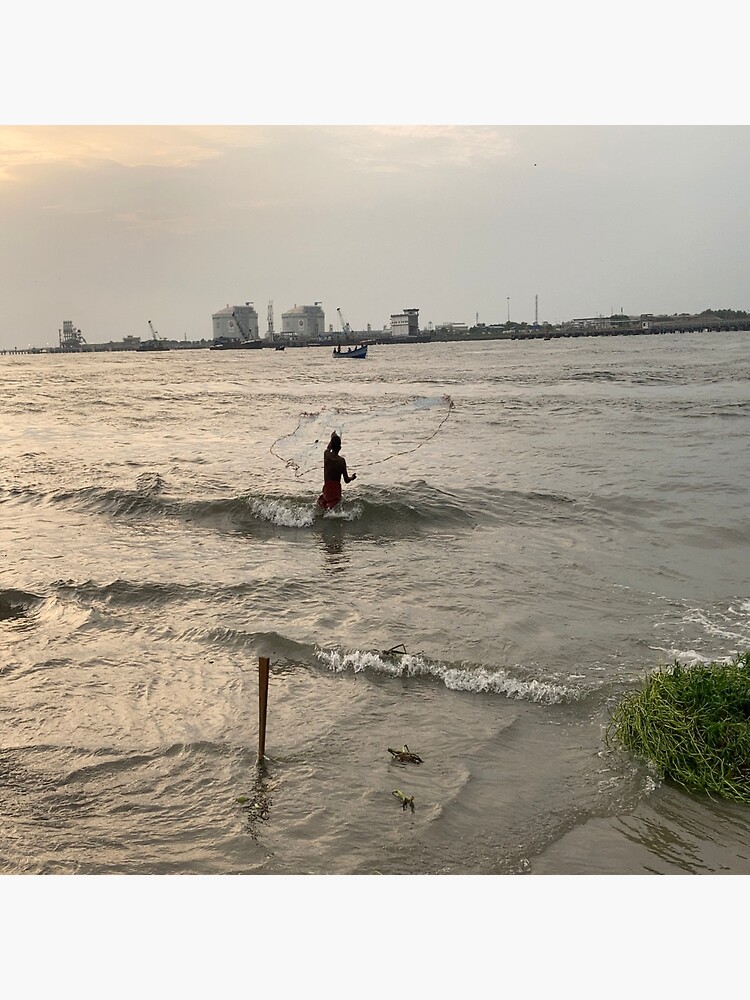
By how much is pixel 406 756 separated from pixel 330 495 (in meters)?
9.15

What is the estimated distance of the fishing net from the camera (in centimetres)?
2064

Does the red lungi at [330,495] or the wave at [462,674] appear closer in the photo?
the wave at [462,674]

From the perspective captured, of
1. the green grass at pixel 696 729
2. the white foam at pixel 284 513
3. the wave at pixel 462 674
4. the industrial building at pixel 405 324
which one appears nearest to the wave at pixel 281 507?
the white foam at pixel 284 513

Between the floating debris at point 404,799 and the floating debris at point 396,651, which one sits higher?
the floating debris at point 396,651

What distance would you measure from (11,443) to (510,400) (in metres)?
23.3

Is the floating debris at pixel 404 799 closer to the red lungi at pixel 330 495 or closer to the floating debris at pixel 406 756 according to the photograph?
the floating debris at pixel 406 756

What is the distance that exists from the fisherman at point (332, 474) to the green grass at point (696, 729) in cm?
831

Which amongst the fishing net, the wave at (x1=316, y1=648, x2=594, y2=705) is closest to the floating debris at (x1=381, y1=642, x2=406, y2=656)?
the wave at (x1=316, y1=648, x2=594, y2=705)

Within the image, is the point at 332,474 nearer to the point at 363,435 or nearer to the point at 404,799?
the point at 404,799

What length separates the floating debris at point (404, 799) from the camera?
517 cm

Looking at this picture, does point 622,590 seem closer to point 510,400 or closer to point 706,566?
point 706,566

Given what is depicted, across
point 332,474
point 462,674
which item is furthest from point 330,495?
point 462,674

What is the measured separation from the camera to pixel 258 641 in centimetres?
833

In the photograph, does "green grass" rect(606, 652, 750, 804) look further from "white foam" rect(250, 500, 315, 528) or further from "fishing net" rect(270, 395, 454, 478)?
"fishing net" rect(270, 395, 454, 478)
